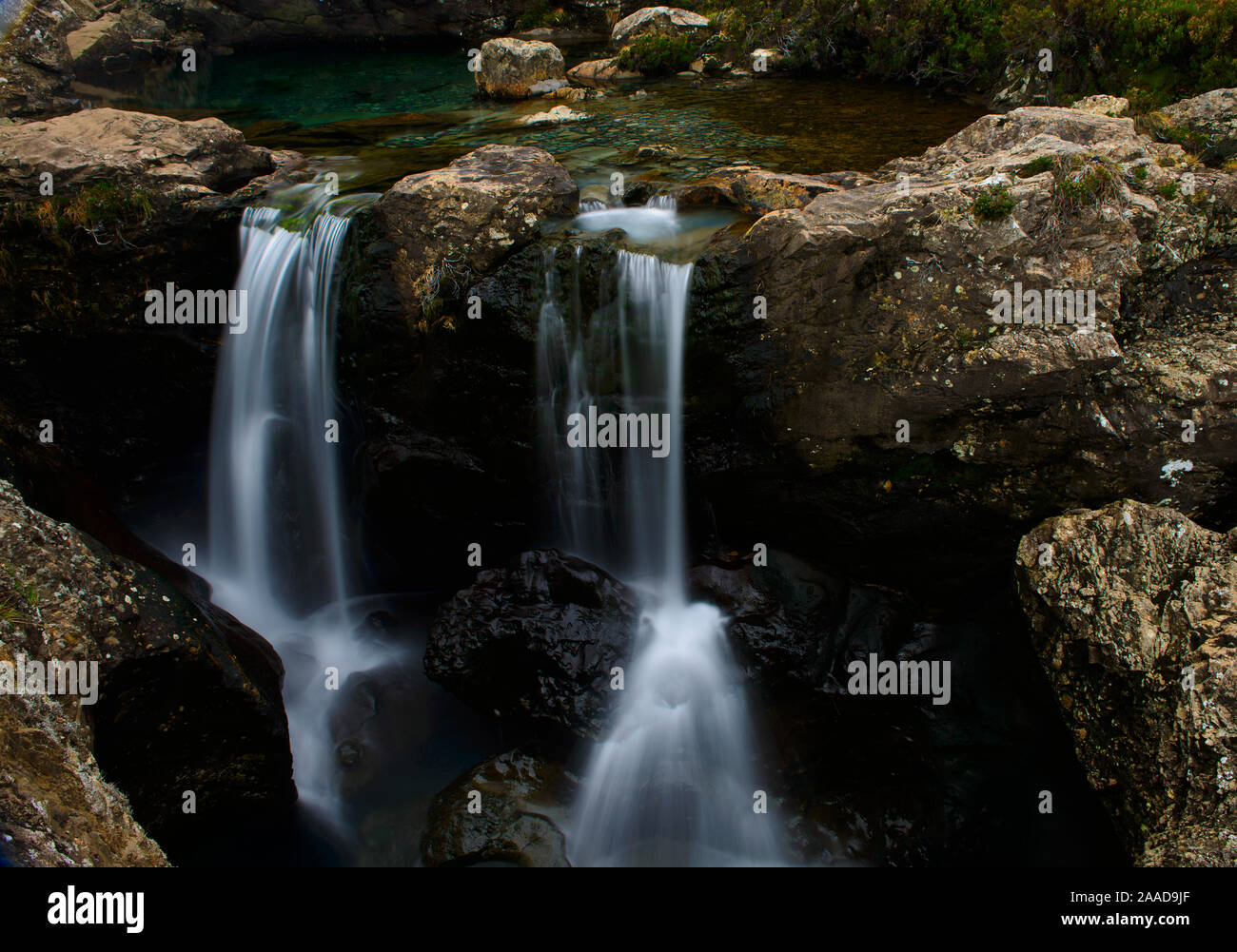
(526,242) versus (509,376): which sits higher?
(526,242)

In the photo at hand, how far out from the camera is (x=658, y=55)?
19375 millimetres

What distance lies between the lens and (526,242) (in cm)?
856

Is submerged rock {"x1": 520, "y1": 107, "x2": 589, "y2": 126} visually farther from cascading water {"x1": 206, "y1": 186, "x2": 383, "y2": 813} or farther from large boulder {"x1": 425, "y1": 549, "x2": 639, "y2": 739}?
large boulder {"x1": 425, "y1": 549, "x2": 639, "y2": 739}

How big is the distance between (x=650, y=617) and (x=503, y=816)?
2.65 metres

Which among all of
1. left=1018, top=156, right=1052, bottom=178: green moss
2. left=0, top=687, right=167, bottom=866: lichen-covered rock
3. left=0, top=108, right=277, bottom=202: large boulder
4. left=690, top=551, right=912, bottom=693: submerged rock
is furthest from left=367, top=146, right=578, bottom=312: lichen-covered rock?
left=0, top=687, right=167, bottom=866: lichen-covered rock

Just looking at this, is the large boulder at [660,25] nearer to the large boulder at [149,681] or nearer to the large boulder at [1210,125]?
the large boulder at [1210,125]

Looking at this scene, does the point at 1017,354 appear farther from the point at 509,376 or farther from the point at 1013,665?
the point at 509,376

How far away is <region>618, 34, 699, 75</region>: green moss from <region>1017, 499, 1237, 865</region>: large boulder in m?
17.3

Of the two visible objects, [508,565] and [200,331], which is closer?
[508,565]

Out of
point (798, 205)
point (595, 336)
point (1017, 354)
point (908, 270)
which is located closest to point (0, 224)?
point (595, 336)

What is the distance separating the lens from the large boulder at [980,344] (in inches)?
268

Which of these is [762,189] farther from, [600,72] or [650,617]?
[600,72]

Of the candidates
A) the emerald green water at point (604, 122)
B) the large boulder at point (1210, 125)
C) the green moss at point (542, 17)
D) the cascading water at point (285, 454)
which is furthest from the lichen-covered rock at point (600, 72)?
the large boulder at point (1210, 125)

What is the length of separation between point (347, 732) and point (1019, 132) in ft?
34.0
